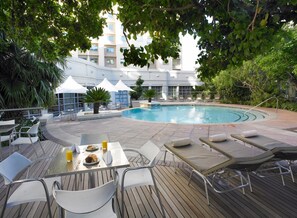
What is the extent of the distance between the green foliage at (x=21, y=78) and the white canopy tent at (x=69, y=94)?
12.2 ft

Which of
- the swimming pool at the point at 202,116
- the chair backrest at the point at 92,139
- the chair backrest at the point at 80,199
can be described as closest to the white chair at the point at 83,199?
the chair backrest at the point at 80,199

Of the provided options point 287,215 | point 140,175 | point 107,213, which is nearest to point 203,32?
point 140,175

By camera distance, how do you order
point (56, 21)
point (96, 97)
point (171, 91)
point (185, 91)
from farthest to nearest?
point (185, 91), point (171, 91), point (96, 97), point (56, 21)

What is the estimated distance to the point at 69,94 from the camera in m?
15.8

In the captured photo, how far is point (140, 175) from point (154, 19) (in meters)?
2.21

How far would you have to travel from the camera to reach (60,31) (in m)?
4.24

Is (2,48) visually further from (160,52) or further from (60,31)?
(160,52)

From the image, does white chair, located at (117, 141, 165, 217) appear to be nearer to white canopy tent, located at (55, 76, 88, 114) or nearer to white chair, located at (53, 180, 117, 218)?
white chair, located at (53, 180, 117, 218)

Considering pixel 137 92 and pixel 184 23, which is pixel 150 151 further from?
pixel 137 92

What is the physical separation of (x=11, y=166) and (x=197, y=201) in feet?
8.77

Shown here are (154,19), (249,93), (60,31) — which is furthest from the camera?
(249,93)

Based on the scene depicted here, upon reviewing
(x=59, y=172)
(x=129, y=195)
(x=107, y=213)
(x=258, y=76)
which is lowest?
(x=129, y=195)

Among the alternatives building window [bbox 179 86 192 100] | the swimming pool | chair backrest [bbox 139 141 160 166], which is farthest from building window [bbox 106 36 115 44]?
chair backrest [bbox 139 141 160 166]

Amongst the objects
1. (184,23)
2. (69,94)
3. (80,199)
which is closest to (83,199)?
(80,199)
